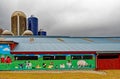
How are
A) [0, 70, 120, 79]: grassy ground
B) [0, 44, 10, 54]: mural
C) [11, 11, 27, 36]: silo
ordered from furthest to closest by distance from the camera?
1. [11, 11, 27, 36]: silo
2. [0, 44, 10, 54]: mural
3. [0, 70, 120, 79]: grassy ground

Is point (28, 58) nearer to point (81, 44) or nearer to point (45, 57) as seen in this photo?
point (45, 57)

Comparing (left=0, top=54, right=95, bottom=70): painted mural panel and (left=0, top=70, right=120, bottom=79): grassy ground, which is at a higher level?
(left=0, top=54, right=95, bottom=70): painted mural panel

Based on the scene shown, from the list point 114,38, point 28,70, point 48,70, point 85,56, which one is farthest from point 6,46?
point 114,38

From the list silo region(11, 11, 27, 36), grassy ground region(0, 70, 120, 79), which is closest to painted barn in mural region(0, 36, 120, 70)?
grassy ground region(0, 70, 120, 79)

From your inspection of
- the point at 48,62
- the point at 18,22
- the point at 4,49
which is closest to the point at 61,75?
the point at 48,62

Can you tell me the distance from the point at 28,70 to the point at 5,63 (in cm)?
454

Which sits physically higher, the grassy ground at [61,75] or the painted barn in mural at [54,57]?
the painted barn in mural at [54,57]

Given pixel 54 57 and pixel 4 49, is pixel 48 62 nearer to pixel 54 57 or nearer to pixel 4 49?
pixel 54 57

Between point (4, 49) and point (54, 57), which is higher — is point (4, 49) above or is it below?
above

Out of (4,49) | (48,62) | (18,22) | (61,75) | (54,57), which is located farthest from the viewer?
(18,22)

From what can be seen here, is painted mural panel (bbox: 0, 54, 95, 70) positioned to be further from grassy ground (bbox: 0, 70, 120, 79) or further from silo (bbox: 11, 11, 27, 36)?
silo (bbox: 11, 11, 27, 36)

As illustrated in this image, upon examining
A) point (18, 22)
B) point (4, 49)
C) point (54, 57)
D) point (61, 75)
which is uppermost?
point (18, 22)

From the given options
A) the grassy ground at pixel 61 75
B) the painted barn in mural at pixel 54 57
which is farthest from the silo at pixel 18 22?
the grassy ground at pixel 61 75

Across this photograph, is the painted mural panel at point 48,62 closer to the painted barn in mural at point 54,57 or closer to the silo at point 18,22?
the painted barn in mural at point 54,57
